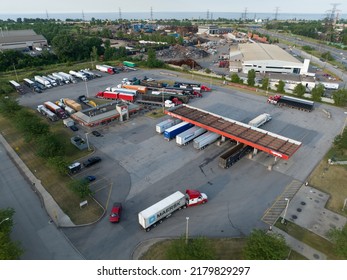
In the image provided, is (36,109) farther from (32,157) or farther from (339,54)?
(339,54)

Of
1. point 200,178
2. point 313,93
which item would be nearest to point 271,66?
point 313,93

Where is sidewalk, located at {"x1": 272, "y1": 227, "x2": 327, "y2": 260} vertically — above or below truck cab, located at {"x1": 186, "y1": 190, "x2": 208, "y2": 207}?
below

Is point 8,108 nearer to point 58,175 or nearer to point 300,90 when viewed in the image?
point 58,175

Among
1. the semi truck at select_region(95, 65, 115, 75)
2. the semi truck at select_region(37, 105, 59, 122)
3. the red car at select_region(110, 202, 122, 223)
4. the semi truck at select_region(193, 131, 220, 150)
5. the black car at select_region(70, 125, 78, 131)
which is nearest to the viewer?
the red car at select_region(110, 202, 122, 223)

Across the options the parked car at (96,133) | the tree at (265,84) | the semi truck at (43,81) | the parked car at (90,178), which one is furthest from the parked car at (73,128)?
the tree at (265,84)

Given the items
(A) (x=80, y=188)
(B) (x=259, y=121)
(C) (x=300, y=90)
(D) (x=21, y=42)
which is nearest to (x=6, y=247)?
(A) (x=80, y=188)

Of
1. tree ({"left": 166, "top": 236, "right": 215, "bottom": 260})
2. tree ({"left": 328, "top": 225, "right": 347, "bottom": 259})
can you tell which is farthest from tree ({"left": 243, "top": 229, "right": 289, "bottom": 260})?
tree ({"left": 328, "top": 225, "right": 347, "bottom": 259})

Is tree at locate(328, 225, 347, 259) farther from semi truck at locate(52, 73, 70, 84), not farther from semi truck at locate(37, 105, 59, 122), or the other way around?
semi truck at locate(52, 73, 70, 84)
